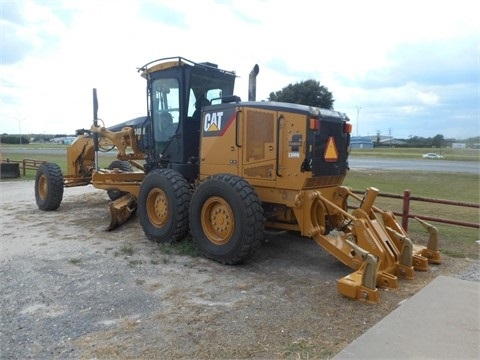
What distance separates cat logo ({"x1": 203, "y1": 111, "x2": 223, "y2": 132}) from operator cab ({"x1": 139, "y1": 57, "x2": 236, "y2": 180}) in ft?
2.55

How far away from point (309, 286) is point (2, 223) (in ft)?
22.4

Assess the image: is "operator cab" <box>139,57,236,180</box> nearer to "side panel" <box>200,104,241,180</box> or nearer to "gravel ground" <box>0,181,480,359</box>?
"side panel" <box>200,104,241,180</box>

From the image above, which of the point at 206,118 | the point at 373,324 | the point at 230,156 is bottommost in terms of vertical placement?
the point at 373,324

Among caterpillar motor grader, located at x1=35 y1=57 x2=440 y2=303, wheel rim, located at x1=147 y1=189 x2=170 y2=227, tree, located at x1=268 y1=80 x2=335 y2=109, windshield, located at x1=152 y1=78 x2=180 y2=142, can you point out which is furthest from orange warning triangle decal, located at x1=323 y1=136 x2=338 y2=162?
tree, located at x1=268 y1=80 x2=335 y2=109

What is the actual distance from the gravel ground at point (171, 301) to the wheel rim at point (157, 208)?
42 centimetres

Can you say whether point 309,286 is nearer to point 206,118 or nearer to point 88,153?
point 206,118

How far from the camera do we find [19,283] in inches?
209

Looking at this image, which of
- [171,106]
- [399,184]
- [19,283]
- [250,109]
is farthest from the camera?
[399,184]

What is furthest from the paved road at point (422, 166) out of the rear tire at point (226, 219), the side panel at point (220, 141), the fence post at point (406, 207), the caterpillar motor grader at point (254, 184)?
the rear tire at point (226, 219)

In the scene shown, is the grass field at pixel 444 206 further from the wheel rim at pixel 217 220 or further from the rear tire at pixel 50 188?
the rear tire at pixel 50 188

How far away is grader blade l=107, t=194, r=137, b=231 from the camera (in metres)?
8.23

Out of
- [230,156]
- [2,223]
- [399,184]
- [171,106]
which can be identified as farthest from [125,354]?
[399,184]

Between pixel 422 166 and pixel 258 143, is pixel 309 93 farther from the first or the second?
pixel 258 143

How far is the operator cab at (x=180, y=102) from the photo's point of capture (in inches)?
301
